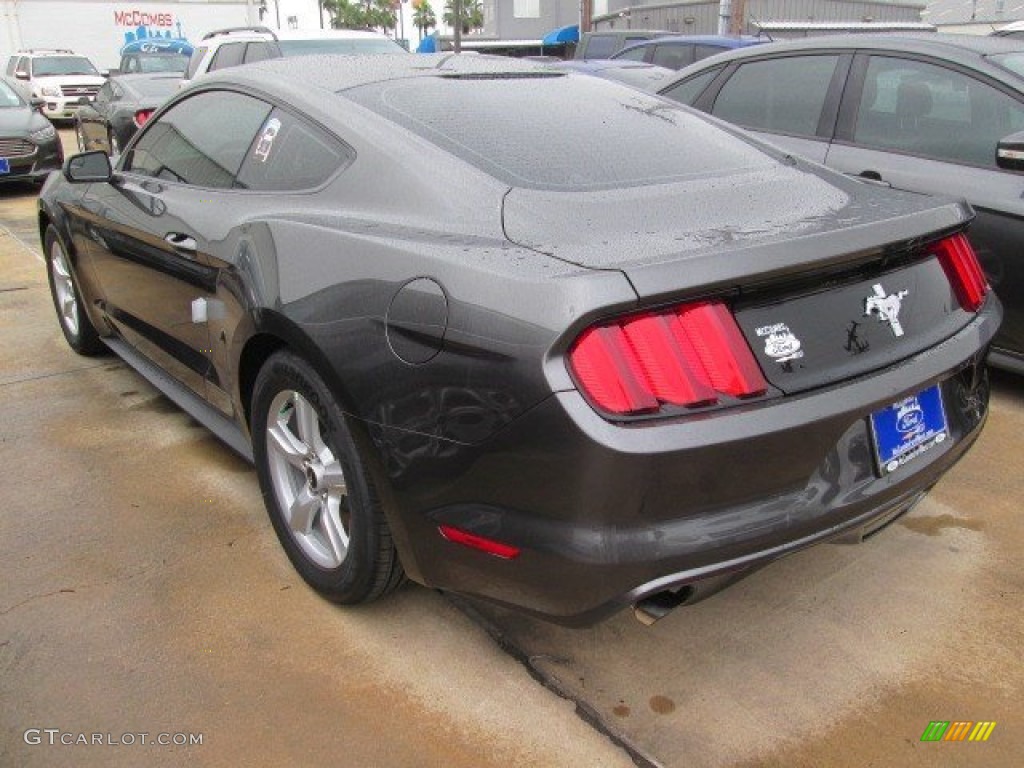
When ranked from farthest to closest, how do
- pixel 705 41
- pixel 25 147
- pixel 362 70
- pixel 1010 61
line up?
pixel 705 41 < pixel 25 147 < pixel 1010 61 < pixel 362 70

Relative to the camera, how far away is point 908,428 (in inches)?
84.0

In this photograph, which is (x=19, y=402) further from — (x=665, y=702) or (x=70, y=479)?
(x=665, y=702)

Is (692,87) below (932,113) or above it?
above

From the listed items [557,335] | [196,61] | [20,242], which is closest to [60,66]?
[196,61]

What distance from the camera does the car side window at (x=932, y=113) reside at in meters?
3.86

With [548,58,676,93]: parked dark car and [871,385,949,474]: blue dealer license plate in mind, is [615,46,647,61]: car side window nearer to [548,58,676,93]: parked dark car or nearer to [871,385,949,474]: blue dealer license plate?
[548,58,676,93]: parked dark car

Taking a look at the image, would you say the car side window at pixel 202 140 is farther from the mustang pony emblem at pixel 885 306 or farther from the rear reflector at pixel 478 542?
the mustang pony emblem at pixel 885 306

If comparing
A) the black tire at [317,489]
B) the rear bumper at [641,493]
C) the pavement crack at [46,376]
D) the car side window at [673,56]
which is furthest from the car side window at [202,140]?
the car side window at [673,56]

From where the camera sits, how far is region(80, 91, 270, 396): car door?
2.96 metres

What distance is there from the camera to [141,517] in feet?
10.3

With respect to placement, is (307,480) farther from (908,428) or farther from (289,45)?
(289,45)

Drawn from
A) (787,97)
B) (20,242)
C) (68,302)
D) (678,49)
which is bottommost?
(20,242)

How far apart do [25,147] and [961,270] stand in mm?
10573

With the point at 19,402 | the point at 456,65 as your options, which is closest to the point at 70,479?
the point at 19,402
